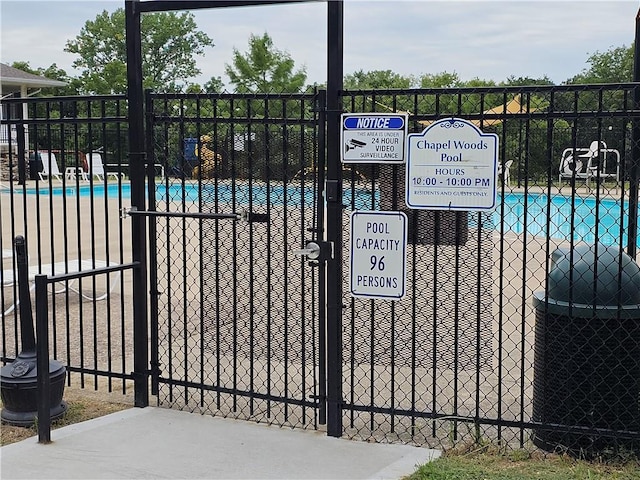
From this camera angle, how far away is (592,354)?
406 centimetres

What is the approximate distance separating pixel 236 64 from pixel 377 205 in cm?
3163

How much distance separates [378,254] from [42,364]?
80.7 inches

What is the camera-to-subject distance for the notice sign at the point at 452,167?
4090 mm

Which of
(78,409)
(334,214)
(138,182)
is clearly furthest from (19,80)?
(334,214)

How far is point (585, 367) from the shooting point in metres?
4.09

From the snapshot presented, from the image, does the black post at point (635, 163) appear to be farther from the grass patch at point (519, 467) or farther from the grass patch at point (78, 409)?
the grass patch at point (78, 409)

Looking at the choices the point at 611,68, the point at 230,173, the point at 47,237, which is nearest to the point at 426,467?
the point at 230,173

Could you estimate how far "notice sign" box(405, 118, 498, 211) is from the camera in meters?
4.09

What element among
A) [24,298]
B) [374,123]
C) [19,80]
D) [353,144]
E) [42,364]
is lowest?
[42,364]

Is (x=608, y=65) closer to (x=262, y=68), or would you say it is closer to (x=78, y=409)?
(x=262, y=68)

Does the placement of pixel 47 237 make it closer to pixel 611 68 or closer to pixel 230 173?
pixel 230 173

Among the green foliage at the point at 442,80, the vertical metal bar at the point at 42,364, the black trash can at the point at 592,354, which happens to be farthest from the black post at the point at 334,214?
the green foliage at the point at 442,80

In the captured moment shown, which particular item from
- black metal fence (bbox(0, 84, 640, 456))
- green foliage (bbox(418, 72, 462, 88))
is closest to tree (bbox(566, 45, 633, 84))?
green foliage (bbox(418, 72, 462, 88))

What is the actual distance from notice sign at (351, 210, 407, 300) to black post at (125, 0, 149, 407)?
1.50 metres
